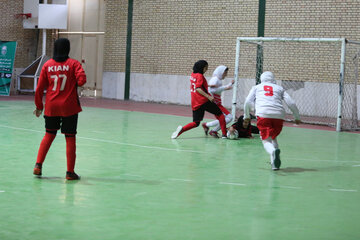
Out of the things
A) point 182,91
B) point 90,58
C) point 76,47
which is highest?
point 76,47

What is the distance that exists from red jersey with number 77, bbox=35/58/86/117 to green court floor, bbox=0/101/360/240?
979mm

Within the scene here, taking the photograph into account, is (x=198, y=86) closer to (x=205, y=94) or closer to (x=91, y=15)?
(x=205, y=94)

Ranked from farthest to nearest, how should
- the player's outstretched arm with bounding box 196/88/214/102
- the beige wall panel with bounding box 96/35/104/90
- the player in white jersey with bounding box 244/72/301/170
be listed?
the beige wall panel with bounding box 96/35/104/90, the player's outstretched arm with bounding box 196/88/214/102, the player in white jersey with bounding box 244/72/301/170

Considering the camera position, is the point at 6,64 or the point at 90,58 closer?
the point at 6,64

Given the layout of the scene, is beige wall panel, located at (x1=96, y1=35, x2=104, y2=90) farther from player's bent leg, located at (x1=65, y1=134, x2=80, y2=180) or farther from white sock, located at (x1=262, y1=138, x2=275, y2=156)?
player's bent leg, located at (x1=65, y1=134, x2=80, y2=180)

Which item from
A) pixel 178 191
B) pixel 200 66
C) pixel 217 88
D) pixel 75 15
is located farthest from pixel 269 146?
pixel 75 15

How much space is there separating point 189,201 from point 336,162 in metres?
4.48

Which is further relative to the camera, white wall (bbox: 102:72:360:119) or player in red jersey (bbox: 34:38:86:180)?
white wall (bbox: 102:72:360:119)

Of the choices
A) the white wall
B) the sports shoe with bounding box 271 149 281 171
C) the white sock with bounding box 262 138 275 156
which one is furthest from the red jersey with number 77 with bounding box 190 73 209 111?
the white wall

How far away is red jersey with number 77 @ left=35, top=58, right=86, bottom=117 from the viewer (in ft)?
24.5

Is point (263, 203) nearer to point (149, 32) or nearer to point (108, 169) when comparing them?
point (108, 169)

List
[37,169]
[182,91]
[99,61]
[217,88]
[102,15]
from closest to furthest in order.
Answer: [37,169], [217,88], [182,91], [102,15], [99,61]

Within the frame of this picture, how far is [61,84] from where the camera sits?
24.6ft

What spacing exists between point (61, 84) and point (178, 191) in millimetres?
2134
